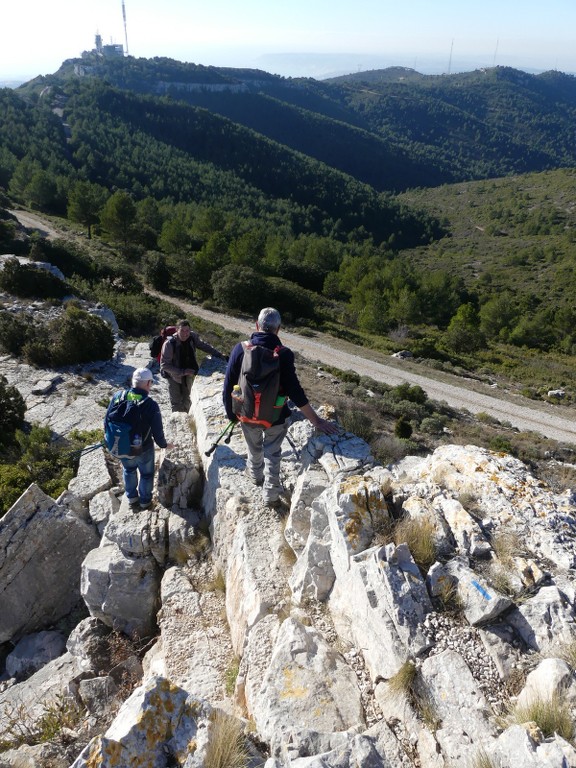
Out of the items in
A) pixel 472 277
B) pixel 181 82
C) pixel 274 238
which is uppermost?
pixel 181 82

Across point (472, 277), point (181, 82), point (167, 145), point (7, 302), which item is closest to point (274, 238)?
point (472, 277)

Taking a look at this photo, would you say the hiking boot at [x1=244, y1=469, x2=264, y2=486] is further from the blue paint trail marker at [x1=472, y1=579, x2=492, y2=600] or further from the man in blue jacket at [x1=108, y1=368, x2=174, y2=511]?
the blue paint trail marker at [x1=472, y1=579, x2=492, y2=600]

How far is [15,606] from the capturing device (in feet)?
20.3

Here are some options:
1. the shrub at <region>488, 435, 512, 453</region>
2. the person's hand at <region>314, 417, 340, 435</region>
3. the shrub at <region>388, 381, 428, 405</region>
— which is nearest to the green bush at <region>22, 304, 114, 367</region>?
the person's hand at <region>314, 417, 340, 435</region>

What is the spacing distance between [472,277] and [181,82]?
164 metres

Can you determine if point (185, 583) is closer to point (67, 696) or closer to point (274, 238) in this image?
point (67, 696)

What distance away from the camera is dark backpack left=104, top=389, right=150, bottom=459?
5598mm

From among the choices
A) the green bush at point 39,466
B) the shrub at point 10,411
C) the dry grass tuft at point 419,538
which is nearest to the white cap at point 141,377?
the green bush at point 39,466

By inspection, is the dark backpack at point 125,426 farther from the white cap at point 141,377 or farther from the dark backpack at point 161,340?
the dark backpack at point 161,340

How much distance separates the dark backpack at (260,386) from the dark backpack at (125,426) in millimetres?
1329

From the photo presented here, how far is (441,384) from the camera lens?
2752 cm

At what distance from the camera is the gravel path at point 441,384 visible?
77.6 feet

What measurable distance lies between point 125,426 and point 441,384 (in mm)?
24652

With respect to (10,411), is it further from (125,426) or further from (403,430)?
(403,430)
